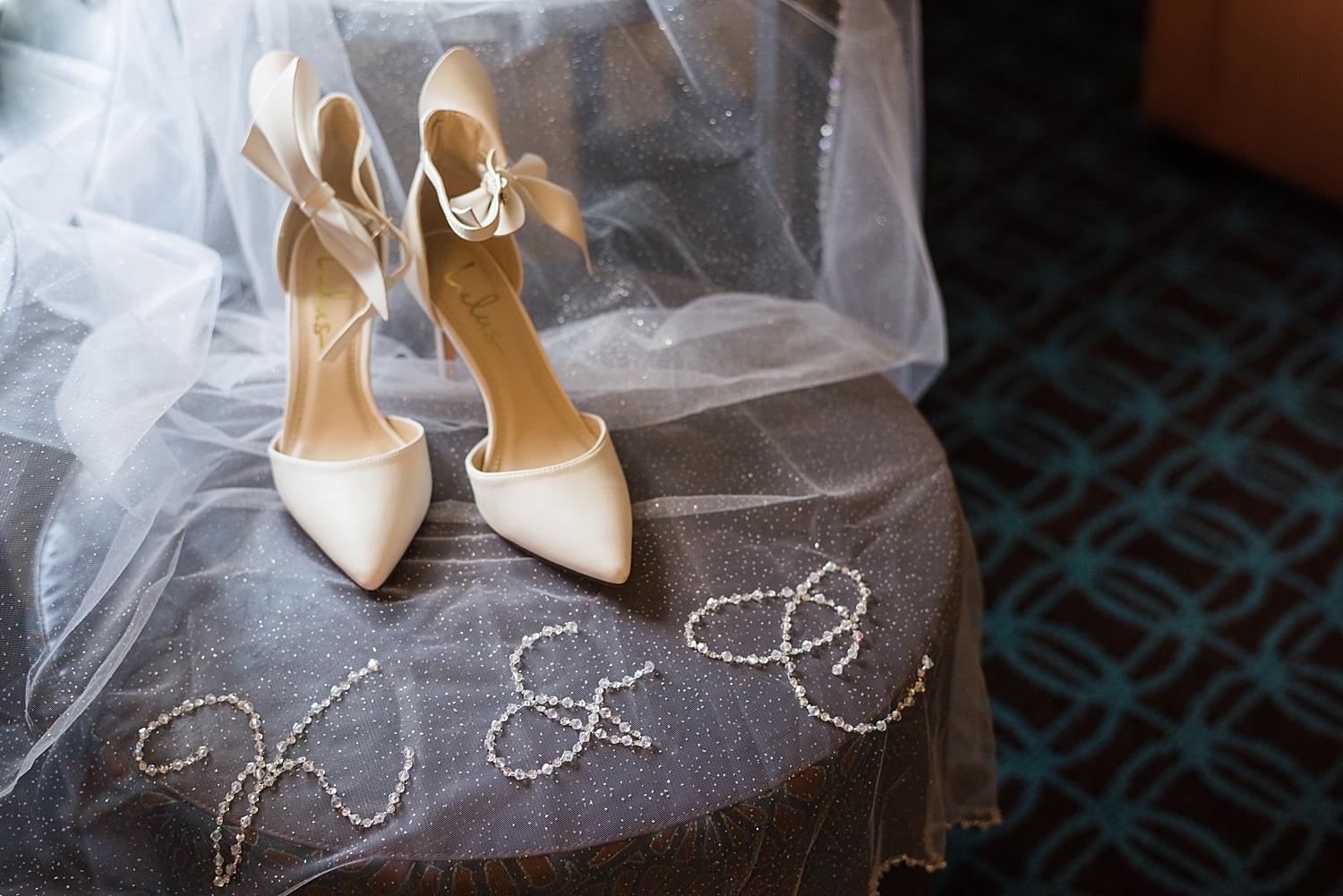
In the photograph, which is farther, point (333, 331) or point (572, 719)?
point (333, 331)

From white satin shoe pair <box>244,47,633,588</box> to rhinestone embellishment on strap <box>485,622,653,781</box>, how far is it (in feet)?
0.26

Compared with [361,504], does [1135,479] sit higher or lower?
lower

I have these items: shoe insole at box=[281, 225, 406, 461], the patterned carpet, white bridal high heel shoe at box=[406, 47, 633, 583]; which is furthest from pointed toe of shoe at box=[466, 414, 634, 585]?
the patterned carpet

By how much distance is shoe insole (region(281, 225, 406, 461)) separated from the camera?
0.89 meters

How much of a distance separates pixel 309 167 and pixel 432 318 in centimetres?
14

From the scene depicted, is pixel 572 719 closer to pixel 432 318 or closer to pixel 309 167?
pixel 432 318

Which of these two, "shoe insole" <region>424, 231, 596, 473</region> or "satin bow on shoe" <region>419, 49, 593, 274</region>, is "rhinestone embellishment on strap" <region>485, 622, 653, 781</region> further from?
"satin bow on shoe" <region>419, 49, 593, 274</region>

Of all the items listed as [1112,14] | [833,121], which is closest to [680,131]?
[833,121]

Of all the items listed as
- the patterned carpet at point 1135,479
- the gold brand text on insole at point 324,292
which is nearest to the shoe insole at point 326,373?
the gold brand text on insole at point 324,292

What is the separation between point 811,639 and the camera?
0.81m

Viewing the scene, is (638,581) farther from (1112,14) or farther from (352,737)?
(1112,14)

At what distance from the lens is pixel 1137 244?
1.89m

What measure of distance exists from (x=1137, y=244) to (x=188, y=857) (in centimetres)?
164

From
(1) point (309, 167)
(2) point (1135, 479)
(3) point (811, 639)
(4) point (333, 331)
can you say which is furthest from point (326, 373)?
(2) point (1135, 479)
